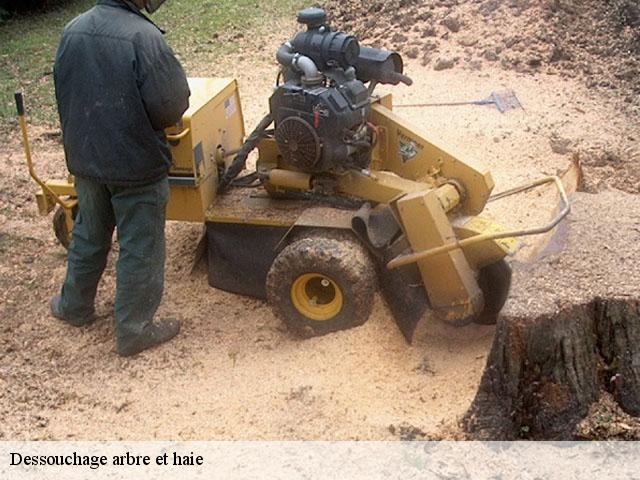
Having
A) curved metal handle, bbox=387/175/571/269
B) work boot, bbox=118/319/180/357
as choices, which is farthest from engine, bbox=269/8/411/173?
work boot, bbox=118/319/180/357

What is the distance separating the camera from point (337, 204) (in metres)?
5.25

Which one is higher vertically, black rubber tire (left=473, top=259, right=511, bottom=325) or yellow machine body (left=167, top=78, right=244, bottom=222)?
yellow machine body (left=167, top=78, right=244, bottom=222)

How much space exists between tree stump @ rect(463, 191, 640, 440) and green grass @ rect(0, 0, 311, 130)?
5.69 m

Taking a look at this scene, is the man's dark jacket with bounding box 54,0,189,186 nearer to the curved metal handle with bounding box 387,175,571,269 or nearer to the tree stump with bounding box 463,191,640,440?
the curved metal handle with bounding box 387,175,571,269

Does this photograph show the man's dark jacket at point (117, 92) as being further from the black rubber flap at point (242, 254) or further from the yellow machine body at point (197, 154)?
the black rubber flap at point (242, 254)

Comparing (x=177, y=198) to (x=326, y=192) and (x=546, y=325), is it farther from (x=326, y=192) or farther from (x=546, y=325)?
(x=546, y=325)

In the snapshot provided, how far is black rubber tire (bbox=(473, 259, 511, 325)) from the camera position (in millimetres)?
4801

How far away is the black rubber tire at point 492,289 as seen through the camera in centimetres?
480

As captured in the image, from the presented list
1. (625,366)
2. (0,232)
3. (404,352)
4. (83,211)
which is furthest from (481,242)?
(0,232)

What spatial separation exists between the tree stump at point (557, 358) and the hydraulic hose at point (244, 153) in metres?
1.94

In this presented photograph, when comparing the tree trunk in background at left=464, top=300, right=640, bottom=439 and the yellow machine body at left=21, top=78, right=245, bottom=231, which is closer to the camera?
the tree trunk in background at left=464, top=300, right=640, bottom=439

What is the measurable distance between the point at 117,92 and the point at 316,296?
157 centimetres

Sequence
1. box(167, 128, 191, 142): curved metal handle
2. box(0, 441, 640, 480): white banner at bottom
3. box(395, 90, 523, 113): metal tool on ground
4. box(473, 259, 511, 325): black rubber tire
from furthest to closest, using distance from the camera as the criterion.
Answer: box(395, 90, 523, 113): metal tool on ground
box(167, 128, 191, 142): curved metal handle
box(473, 259, 511, 325): black rubber tire
box(0, 441, 640, 480): white banner at bottom

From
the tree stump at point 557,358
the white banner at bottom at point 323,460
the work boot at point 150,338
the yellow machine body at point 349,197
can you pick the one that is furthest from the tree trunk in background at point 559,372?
the work boot at point 150,338
